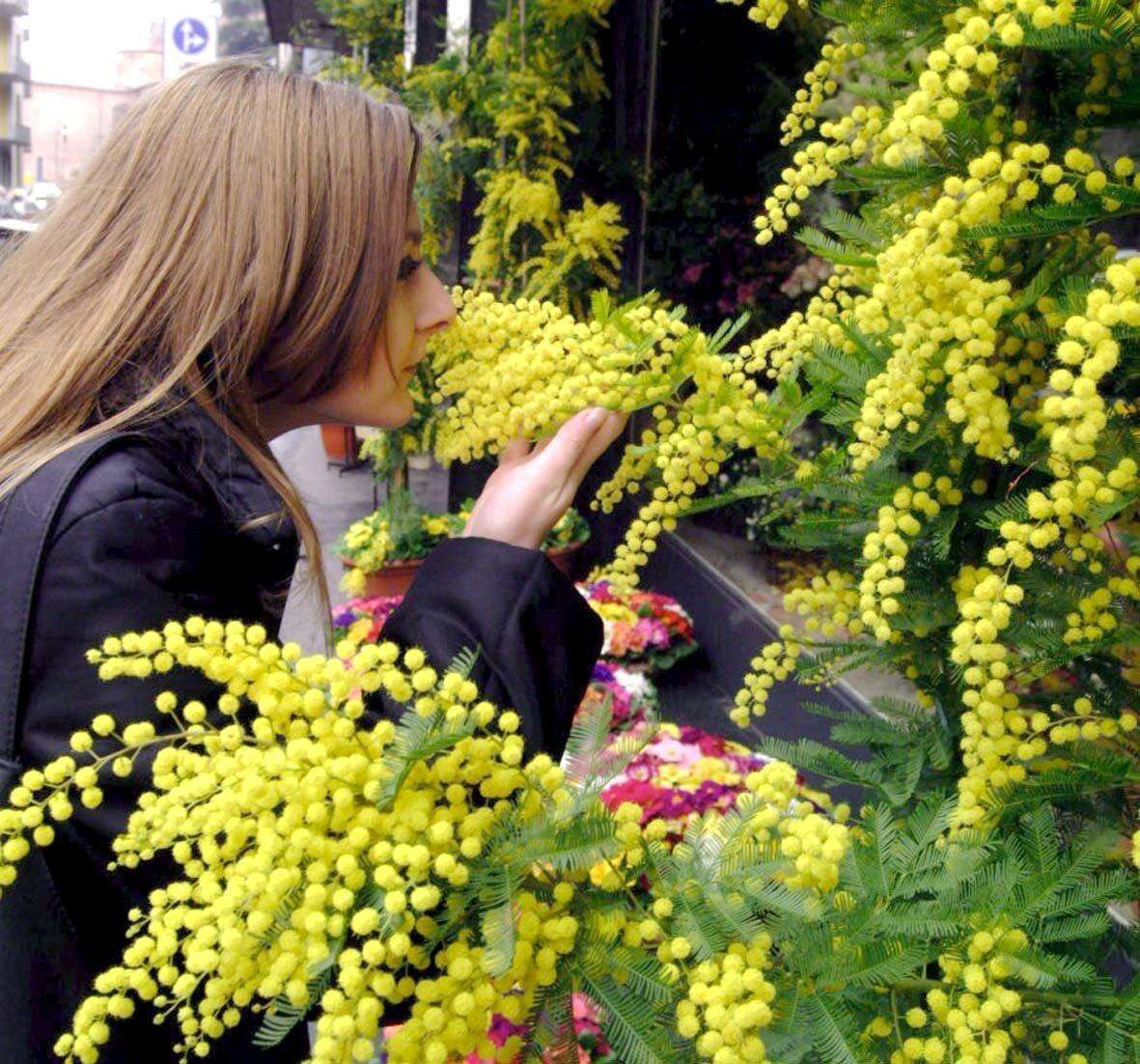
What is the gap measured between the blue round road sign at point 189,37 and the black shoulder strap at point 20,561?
645 inches

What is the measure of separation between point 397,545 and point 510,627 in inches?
160

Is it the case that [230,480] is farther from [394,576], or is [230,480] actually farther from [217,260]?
[394,576]

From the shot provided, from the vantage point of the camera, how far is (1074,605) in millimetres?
1067

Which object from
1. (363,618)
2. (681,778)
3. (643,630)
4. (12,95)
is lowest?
(363,618)

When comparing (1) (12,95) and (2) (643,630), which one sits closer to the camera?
(2) (643,630)

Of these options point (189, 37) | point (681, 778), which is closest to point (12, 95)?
point (189, 37)

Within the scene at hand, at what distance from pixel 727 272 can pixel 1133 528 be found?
3.36 m

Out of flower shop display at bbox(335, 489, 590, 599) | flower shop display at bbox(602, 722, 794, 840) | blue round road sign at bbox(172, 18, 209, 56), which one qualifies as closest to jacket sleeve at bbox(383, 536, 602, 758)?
flower shop display at bbox(602, 722, 794, 840)

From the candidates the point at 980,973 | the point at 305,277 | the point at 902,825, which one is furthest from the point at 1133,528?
the point at 305,277

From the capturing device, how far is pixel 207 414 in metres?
1.26

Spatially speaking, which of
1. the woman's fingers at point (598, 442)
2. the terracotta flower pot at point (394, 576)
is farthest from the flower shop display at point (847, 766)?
the terracotta flower pot at point (394, 576)

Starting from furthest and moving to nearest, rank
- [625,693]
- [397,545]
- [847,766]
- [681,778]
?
[397,545] → [625,693] → [681,778] → [847,766]

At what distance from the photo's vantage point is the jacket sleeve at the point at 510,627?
1216mm

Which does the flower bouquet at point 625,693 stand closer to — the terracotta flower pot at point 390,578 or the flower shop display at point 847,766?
the terracotta flower pot at point 390,578
